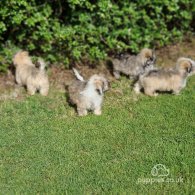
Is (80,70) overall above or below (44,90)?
above

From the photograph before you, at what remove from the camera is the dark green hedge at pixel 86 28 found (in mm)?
9453

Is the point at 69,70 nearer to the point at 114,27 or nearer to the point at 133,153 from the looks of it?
the point at 114,27

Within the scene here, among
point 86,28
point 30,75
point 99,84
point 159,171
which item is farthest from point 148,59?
point 159,171

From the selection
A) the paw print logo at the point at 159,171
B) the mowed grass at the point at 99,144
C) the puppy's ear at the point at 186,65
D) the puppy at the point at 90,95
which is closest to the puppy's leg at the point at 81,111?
the puppy at the point at 90,95

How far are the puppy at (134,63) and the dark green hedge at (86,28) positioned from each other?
1.15 feet

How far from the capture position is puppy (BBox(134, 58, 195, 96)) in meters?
8.92

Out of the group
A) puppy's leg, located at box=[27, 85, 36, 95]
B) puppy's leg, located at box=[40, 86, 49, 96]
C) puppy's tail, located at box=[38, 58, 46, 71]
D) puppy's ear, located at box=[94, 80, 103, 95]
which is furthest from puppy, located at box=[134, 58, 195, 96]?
puppy's leg, located at box=[27, 85, 36, 95]

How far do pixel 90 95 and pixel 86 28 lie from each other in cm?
191

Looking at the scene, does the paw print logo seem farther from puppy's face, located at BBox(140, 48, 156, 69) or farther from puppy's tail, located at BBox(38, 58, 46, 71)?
puppy's tail, located at BBox(38, 58, 46, 71)

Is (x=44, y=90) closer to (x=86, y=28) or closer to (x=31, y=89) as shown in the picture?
(x=31, y=89)

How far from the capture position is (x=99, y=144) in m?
7.68

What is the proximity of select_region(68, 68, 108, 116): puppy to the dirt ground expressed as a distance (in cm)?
100

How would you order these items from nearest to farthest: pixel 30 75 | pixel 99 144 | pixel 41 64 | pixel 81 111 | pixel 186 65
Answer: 1. pixel 99 144
2. pixel 81 111
3. pixel 186 65
4. pixel 30 75
5. pixel 41 64

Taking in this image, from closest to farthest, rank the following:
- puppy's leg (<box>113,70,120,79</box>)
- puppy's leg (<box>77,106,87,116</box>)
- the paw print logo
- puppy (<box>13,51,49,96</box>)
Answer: the paw print logo < puppy's leg (<box>77,106,87,116</box>) < puppy (<box>13,51,49,96</box>) < puppy's leg (<box>113,70,120,79</box>)
